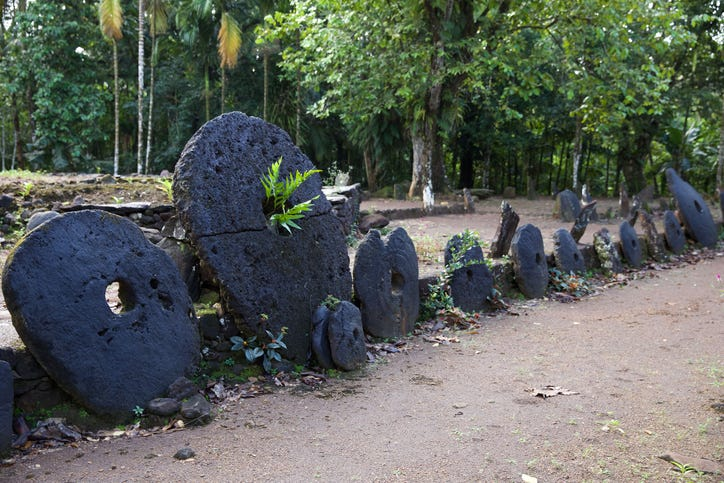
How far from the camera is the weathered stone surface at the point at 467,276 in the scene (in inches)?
266

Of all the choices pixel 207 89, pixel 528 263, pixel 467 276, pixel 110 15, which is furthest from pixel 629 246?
pixel 207 89

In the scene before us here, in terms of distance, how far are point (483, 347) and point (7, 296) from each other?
3.86m

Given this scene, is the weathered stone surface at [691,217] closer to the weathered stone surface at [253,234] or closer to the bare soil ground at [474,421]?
the bare soil ground at [474,421]

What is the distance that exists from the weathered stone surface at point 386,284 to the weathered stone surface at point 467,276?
0.70 metres

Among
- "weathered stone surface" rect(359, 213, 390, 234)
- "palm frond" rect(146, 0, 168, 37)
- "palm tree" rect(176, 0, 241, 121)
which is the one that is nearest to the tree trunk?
"palm tree" rect(176, 0, 241, 121)

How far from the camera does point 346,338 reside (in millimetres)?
5000

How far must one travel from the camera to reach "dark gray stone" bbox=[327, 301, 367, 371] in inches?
195

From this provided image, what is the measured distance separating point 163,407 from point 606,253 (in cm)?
725

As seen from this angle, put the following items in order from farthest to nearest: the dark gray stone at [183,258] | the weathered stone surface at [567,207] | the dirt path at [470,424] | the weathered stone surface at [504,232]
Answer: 1. the weathered stone surface at [567,207]
2. the weathered stone surface at [504,232]
3. the dark gray stone at [183,258]
4. the dirt path at [470,424]

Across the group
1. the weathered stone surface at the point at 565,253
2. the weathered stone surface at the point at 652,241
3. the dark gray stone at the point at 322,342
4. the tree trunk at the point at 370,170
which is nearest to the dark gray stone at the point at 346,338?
the dark gray stone at the point at 322,342

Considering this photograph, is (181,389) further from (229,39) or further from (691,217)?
(229,39)

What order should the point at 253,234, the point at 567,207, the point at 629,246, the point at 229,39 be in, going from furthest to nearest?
the point at 229,39 < the point at 567,207 < the point at 629,246 < the point at 253,234

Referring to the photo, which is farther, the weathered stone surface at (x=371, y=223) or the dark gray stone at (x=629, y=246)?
the weathered stone surface at (x=371, y=223)

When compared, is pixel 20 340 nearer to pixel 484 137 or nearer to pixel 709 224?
pixel 709 224
